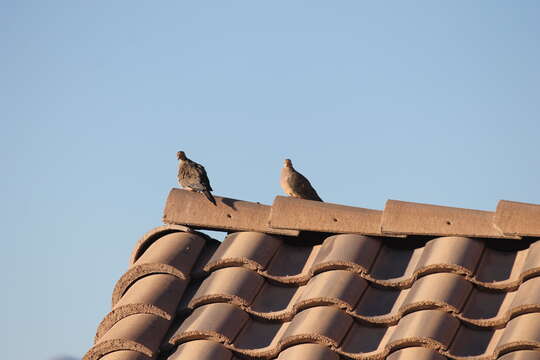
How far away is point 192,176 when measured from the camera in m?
9.15

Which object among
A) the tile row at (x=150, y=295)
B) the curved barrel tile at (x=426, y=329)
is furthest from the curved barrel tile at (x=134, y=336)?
the curved barrel tile at (x=426, y=329)

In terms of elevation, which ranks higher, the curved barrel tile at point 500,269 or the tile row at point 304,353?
the curved barrel tile at point 500,269

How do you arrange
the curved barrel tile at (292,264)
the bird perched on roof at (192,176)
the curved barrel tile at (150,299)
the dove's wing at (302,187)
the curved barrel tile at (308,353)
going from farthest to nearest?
the dove's wing at (302,187) → the bird perched on roof at (192,176) → the curved barrel tile at (292,264) → the curved barrel tile at (150,299) → the curved barrel tile at (308,353)

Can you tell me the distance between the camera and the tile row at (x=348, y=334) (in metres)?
4.90

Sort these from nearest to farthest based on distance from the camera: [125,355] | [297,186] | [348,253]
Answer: [125,355] < [348,253] < [297,186]

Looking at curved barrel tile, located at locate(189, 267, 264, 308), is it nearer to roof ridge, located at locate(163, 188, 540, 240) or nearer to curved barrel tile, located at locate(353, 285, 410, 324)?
roof ridge, located at locate(163, 188, 540, 240)

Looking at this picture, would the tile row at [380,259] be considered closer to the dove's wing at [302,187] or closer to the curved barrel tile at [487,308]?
the curved barrel tile at [487,308]

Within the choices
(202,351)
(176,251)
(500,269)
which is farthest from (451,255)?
(176,251)

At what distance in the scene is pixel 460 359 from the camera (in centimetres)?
490

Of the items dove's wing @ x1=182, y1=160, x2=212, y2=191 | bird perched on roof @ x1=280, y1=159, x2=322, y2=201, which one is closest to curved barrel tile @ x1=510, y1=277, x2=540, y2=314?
dove's wing @ x1=182, y1=160, x2=212, y2=191

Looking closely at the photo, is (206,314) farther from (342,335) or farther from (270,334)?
(342,335)

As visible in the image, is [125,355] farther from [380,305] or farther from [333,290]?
[380,305]

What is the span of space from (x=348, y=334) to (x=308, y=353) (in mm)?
273

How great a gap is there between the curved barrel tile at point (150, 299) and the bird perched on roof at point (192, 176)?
2360 millimetres
